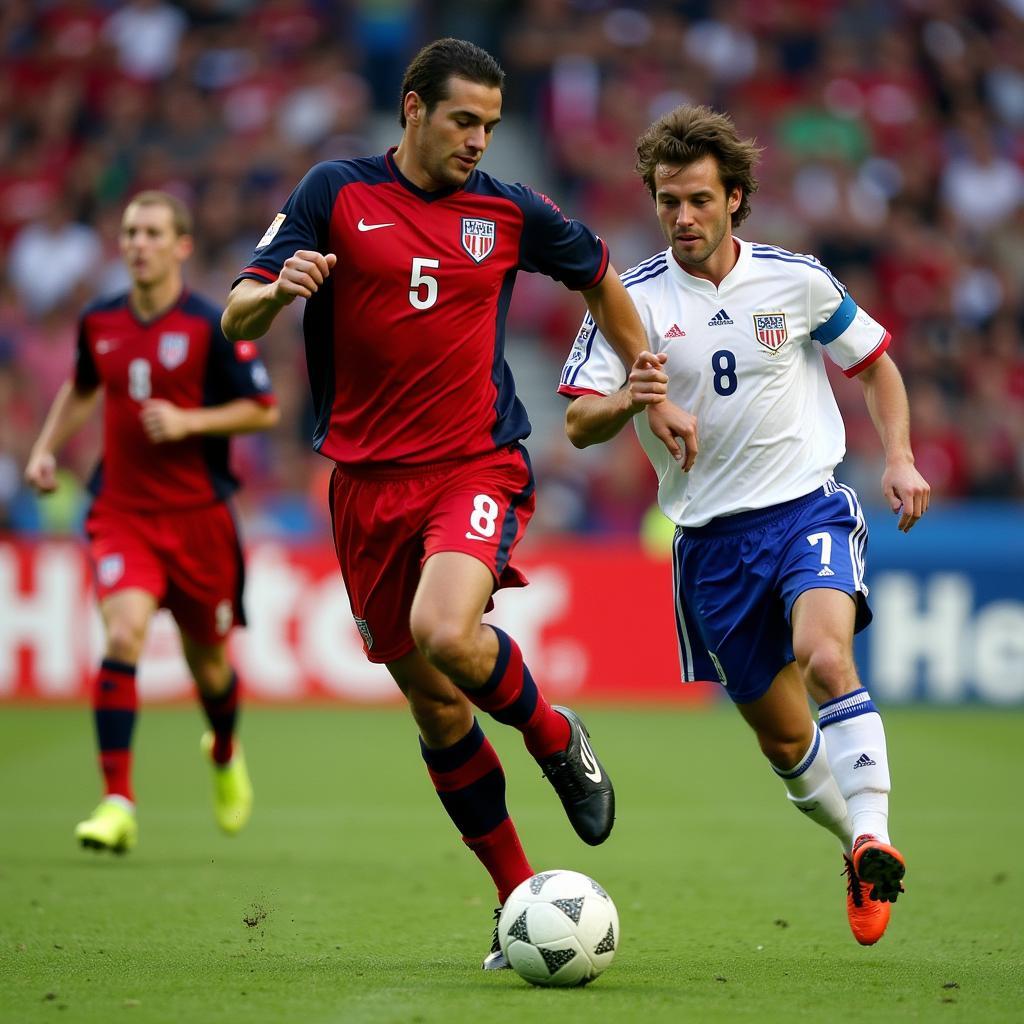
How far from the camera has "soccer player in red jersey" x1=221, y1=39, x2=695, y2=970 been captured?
5527mm

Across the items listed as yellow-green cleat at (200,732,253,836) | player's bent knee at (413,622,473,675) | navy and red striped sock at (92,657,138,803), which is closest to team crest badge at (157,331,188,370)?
navy and red striped sock at (92,657,138,803)

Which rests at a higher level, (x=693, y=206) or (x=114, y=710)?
(x=693, y=206)

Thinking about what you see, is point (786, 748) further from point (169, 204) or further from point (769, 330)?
point (169, 204)

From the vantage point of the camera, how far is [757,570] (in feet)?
19.5

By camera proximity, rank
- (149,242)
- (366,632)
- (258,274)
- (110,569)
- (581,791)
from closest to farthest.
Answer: (258,274) → (581,791) → (366,632) → (110,569) → (149,242)

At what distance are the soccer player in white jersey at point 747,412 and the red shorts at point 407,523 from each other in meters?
0.36

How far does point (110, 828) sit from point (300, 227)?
10.5 ft

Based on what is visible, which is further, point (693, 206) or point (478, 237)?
point (693, 206)

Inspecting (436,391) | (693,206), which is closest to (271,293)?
(436,391)

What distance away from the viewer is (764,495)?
6000 millimetres

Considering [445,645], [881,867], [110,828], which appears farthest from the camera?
[110,828]

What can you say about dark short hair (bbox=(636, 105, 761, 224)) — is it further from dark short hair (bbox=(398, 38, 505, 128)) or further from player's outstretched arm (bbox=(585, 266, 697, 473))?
dark short hair (bbox=(398, 38, 505, 128))

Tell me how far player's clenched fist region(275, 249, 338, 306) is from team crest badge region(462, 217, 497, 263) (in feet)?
2.20

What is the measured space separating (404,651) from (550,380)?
12.7m
